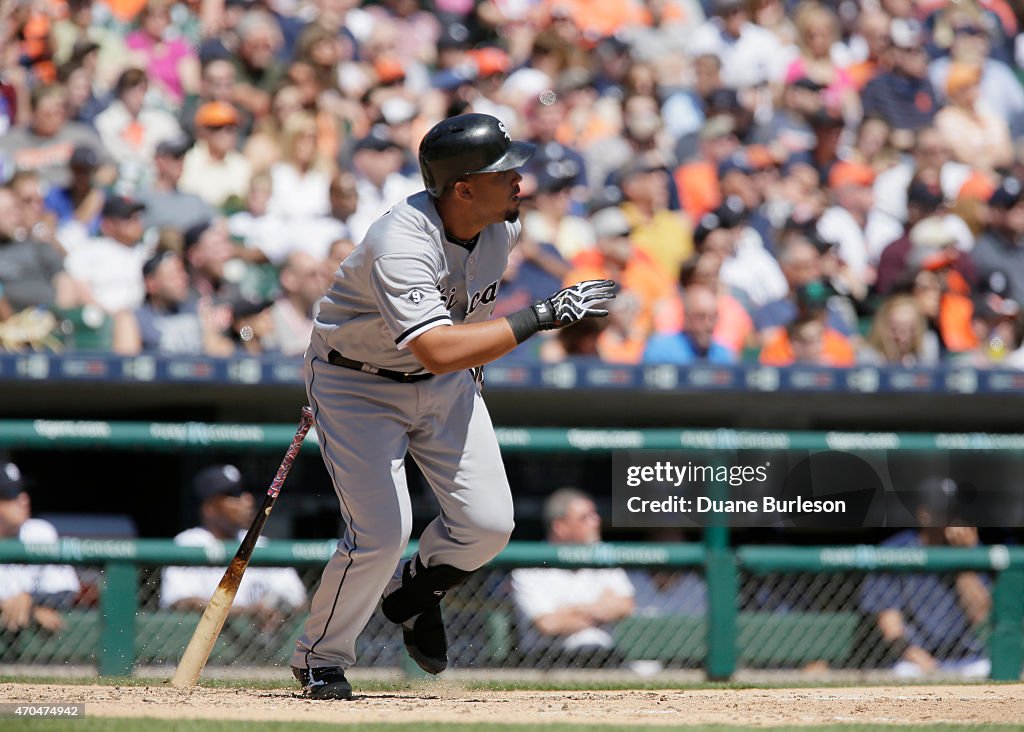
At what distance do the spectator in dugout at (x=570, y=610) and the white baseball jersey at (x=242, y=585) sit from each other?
88cm

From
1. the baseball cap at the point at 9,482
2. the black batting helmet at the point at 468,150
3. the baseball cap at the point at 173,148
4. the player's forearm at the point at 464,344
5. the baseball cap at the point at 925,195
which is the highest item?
the black batting helmet at the point at 468,150

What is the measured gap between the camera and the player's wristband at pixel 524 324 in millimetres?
3904

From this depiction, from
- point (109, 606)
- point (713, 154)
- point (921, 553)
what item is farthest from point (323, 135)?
point (921, 553)

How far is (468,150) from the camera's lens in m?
4.09

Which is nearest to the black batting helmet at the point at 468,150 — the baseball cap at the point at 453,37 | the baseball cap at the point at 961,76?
the baseball cap at the point at 453,37

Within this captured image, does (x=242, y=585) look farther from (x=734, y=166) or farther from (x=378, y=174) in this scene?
(x=734, y=166)

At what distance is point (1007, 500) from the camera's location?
6309 millimetres

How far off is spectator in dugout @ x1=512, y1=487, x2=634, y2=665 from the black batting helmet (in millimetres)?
2087

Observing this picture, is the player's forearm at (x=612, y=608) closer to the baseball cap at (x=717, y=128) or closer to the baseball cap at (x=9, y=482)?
the baseball cap at (x=9, y=482)

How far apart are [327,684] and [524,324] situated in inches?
51.8

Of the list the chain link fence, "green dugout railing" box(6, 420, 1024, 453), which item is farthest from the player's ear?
the chain link fence

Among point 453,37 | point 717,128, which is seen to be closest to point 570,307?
point 717,128

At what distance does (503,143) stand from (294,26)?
5.80m

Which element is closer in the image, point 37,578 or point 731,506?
point 37,578
